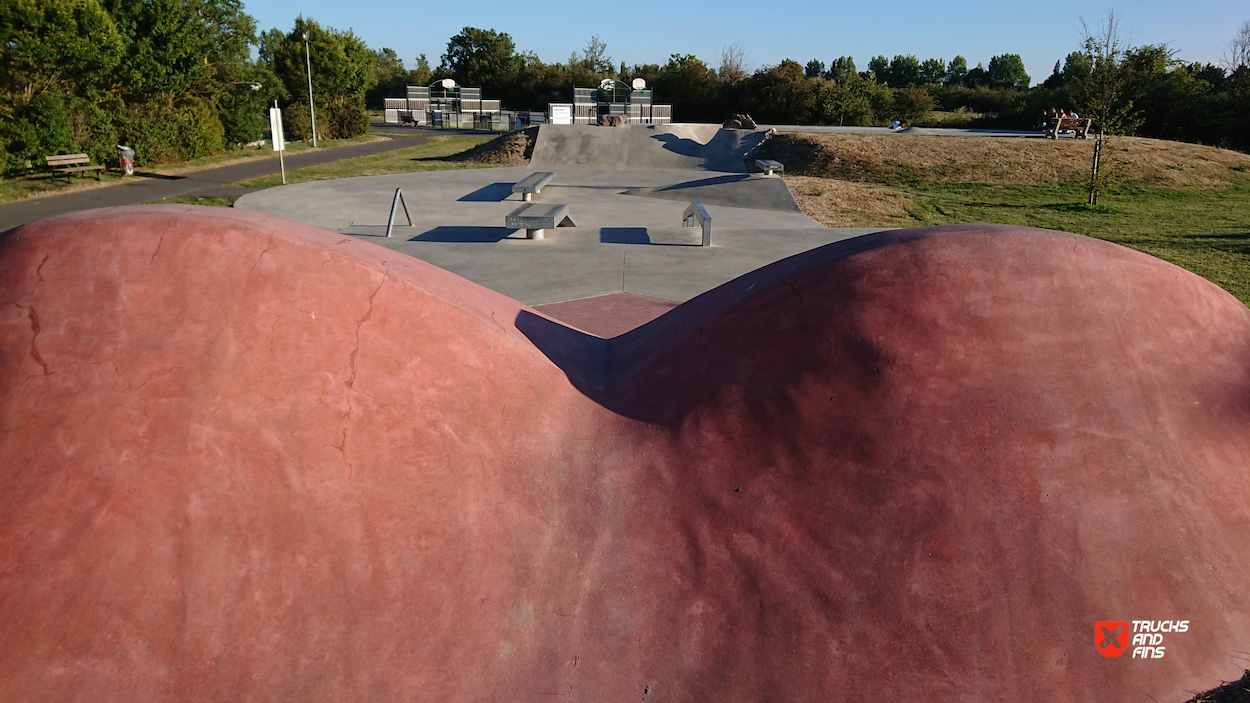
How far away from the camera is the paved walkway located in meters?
15.9

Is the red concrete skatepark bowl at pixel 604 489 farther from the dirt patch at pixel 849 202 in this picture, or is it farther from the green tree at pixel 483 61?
the green tree at pixel 483 61

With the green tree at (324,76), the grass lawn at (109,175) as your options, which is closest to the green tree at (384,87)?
the green tree at (324,76)

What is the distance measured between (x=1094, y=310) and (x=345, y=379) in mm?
4045

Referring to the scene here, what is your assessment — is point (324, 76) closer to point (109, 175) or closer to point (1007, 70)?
point (109, 175)

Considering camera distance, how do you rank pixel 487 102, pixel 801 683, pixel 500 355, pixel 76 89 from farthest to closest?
pixel 487 102
pixel 76 89
pixel 500 355
pixel 801 683

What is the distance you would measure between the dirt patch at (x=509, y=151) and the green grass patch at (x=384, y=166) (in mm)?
533

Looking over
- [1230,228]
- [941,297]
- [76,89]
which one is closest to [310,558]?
[941,297]

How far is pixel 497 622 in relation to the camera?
353 centimetres

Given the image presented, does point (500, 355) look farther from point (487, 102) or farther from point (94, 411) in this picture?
point (487, 102)

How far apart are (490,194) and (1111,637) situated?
17.7 metres

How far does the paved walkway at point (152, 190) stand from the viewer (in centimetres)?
1588

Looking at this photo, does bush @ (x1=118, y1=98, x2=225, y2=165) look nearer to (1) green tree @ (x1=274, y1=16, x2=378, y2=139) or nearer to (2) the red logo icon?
(1) green tree @ (x1=274, y1=16, x2=378, y2=139)

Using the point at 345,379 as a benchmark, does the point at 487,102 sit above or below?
above

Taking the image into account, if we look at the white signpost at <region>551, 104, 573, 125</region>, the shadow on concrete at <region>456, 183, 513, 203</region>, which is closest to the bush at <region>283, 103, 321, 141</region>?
the white signpost at <region>551, 104, 573, 125</region>
